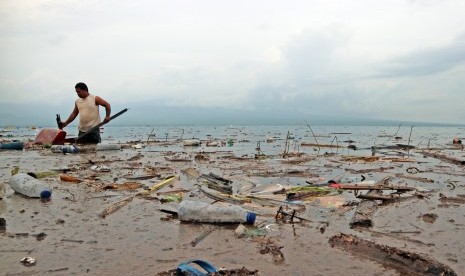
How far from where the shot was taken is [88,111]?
14703 millimetres

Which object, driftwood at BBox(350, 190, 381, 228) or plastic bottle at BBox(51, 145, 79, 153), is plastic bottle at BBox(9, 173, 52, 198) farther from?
plastic bottle at BBox(51, 145, 79, 153)

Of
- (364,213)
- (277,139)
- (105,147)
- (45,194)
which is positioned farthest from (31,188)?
(277,139)

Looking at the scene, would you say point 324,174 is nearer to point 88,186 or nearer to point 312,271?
point 88,186

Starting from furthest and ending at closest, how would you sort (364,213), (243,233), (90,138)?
(90,138)
(364,213)
(243,233)

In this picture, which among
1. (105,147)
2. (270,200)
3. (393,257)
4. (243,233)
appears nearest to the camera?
(393,257)

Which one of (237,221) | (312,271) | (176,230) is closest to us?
(312,271)

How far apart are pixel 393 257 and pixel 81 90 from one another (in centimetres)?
1320

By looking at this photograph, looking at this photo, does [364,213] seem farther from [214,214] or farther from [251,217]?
[214,214]

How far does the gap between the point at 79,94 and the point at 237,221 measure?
11395mm

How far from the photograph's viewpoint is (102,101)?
1456 centimetres

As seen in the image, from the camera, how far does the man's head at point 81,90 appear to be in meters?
14.1

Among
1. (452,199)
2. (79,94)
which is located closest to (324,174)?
(452,199)

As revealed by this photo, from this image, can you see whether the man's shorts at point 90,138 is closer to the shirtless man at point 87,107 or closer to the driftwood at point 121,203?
the shirtless man at point 87,107

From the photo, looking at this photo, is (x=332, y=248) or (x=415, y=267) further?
(x=332, y=248)
